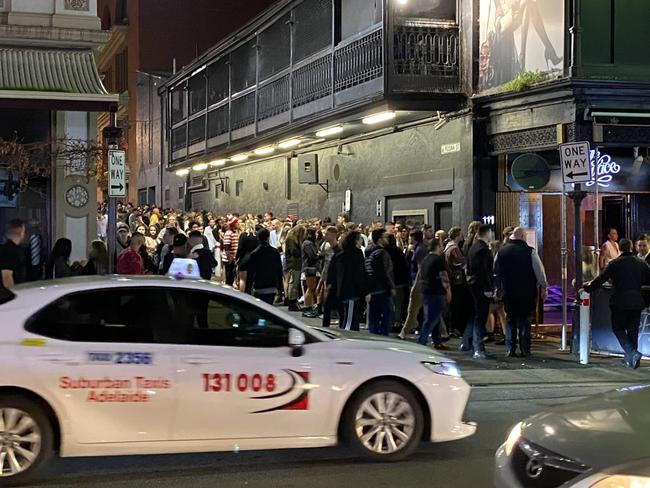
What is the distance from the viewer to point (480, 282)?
12.4 m

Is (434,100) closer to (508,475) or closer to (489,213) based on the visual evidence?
(489,213)

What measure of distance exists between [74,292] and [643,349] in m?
8.57

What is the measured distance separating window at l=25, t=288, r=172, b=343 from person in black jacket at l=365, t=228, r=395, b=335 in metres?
6.50

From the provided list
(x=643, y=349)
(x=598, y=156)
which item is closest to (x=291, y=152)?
(x=598, y=156)

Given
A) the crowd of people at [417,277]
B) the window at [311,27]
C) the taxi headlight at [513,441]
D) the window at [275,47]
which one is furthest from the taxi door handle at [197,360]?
the window at [275,47]

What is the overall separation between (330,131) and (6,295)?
13.6m

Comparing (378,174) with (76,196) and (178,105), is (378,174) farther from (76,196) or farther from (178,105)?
(178,105)

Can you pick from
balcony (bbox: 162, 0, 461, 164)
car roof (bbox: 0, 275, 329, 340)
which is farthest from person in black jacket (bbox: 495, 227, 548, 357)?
car roof (bbox: 0, 275, 329, 340)

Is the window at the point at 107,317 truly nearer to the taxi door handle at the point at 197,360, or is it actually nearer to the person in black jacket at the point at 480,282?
the taxi door handle at the point at 197,360

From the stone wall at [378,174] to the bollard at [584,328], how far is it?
3.97 metres

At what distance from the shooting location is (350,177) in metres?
20.9

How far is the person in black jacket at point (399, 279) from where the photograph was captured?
1374 cm

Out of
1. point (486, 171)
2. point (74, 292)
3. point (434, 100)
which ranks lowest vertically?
point (74, 292)

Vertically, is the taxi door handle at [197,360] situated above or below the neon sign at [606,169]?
below
